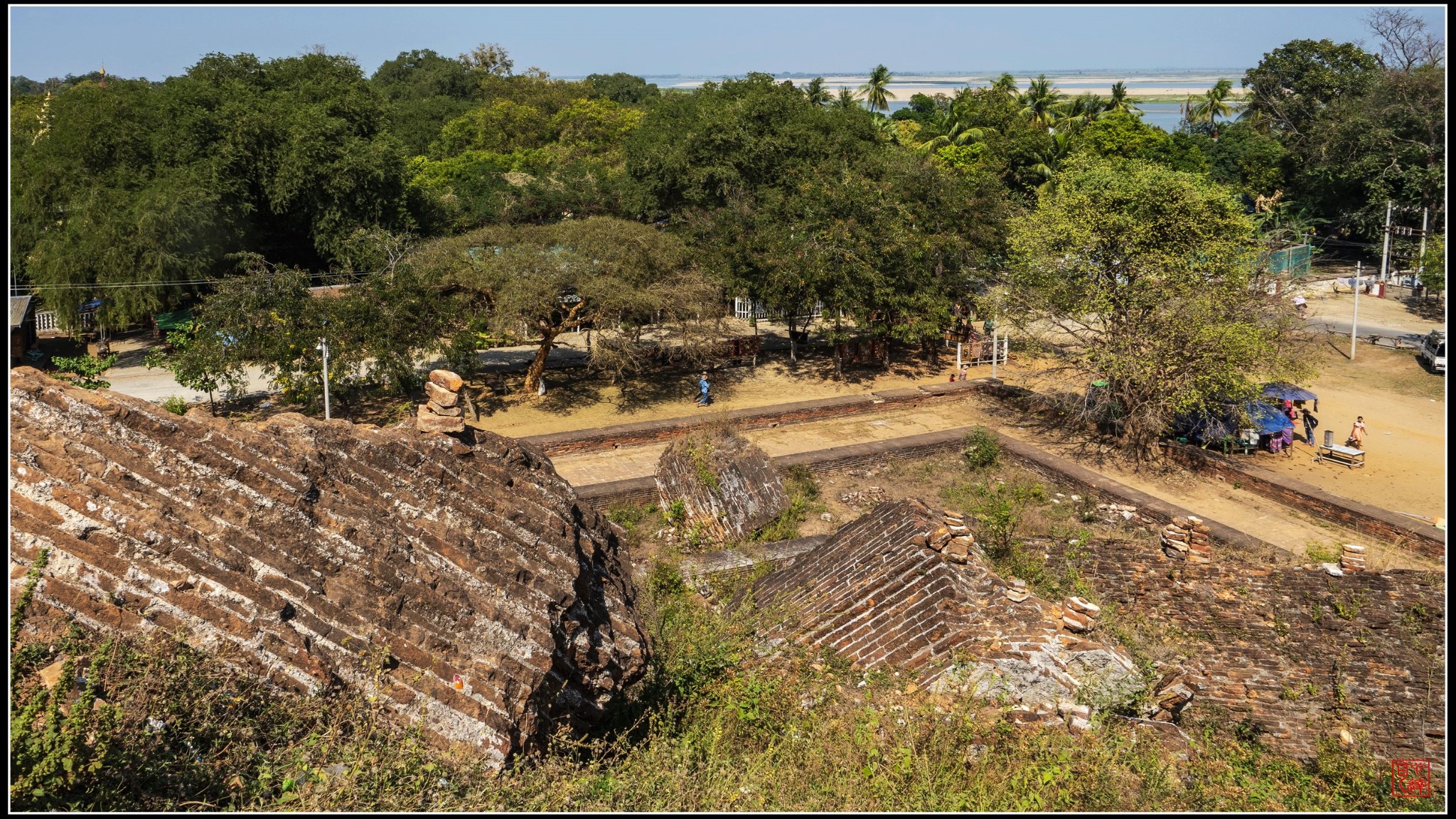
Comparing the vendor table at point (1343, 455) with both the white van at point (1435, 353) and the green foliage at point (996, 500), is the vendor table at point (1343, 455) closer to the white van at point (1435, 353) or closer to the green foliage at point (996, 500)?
the green foliage at point (996, 500)

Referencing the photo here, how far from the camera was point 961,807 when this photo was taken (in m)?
5.02

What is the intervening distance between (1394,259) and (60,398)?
38556 mm

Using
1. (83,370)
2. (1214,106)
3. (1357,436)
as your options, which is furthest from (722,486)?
(1214,106)

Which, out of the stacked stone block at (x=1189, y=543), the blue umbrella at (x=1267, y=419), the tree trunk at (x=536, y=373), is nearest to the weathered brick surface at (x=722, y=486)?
the stacked stone block at (x=1189, y=543)

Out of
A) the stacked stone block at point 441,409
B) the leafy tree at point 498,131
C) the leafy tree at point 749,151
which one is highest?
the leafy tree at point 498,131

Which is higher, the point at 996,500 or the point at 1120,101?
the point at 1120,101

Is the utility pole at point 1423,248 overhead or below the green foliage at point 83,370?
overhead

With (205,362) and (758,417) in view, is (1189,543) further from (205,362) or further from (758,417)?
(205,362)

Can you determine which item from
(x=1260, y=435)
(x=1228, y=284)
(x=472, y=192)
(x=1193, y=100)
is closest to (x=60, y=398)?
(x=1228, y=284)

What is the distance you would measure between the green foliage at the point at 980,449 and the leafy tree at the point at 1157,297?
1.96 m

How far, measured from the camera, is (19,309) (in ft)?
78.1

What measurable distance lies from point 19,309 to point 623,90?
198 feet

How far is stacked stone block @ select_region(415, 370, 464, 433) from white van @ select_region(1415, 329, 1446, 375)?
76.4 feet

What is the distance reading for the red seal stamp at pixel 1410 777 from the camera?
602 centimetres
